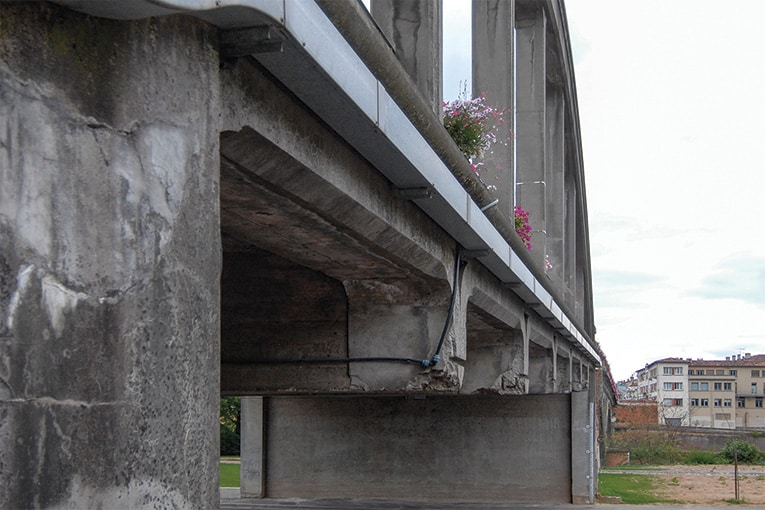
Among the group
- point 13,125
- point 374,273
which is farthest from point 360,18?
point 374,273

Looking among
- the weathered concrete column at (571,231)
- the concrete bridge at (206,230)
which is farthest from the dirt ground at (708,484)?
the concrete bridge at (206,230)

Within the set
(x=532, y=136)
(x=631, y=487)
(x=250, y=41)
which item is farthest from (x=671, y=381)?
(x=250, y=41)

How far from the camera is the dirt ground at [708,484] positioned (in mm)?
28297

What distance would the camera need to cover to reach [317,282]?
9234 millimetres

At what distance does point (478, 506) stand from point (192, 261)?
17.7 metres

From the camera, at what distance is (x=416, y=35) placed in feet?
27.3

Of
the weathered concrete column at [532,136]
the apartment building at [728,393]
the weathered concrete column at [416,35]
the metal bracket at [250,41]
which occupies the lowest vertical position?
the apartment building at [728,393]

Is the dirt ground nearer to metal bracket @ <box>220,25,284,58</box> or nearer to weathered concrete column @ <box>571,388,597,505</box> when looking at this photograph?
weathered concrete column @ <box>571,388,597,505</box>

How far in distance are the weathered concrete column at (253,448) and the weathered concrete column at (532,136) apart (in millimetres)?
6560

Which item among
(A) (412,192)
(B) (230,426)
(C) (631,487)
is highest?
(A) (412,192)

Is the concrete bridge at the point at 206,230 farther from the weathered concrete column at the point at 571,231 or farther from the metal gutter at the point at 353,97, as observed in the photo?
the weathered concrete column at the point at 571,231

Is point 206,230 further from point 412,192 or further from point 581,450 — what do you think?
point 581,450

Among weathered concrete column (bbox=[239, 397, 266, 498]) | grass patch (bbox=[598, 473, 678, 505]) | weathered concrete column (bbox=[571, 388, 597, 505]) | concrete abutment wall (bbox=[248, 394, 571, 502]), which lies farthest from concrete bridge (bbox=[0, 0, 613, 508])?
grass patch (bbox=[598, 473, 678, 505])

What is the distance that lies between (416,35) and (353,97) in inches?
154
